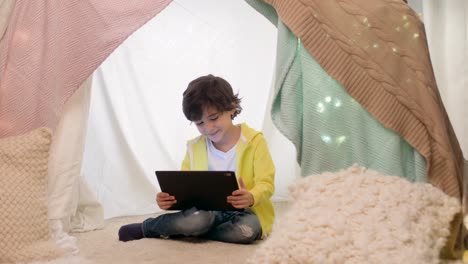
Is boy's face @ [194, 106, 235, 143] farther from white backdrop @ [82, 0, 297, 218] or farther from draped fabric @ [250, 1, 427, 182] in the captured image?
white backdrop @ [82, 0, 297, 218]

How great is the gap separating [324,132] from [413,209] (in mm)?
295

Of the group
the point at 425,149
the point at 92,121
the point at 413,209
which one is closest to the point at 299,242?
the point at 413,209

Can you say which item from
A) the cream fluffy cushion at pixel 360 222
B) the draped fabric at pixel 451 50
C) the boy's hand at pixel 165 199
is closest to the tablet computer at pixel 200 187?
the boy's hand at pixel 165 199

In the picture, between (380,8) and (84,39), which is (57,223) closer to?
(84,39)

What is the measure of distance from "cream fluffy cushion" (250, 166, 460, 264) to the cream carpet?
0.27 meters

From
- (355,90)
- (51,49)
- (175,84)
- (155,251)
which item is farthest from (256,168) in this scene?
(175,84)

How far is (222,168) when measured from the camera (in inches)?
75.5

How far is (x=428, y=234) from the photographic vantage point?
1.18 metres

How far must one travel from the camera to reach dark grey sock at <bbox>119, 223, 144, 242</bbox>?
1842mm

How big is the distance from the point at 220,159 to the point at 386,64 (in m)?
0.71

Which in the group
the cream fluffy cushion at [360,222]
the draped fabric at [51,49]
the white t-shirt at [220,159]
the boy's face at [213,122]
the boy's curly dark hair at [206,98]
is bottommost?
the cream fluffy cushion at [360,222]

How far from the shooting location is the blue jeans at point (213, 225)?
171 cm

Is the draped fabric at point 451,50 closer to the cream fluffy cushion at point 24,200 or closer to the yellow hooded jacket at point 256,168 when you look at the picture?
the yellow hooded jacket at point 256,168

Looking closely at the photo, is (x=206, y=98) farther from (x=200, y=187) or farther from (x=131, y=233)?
(x=131, y=233)
